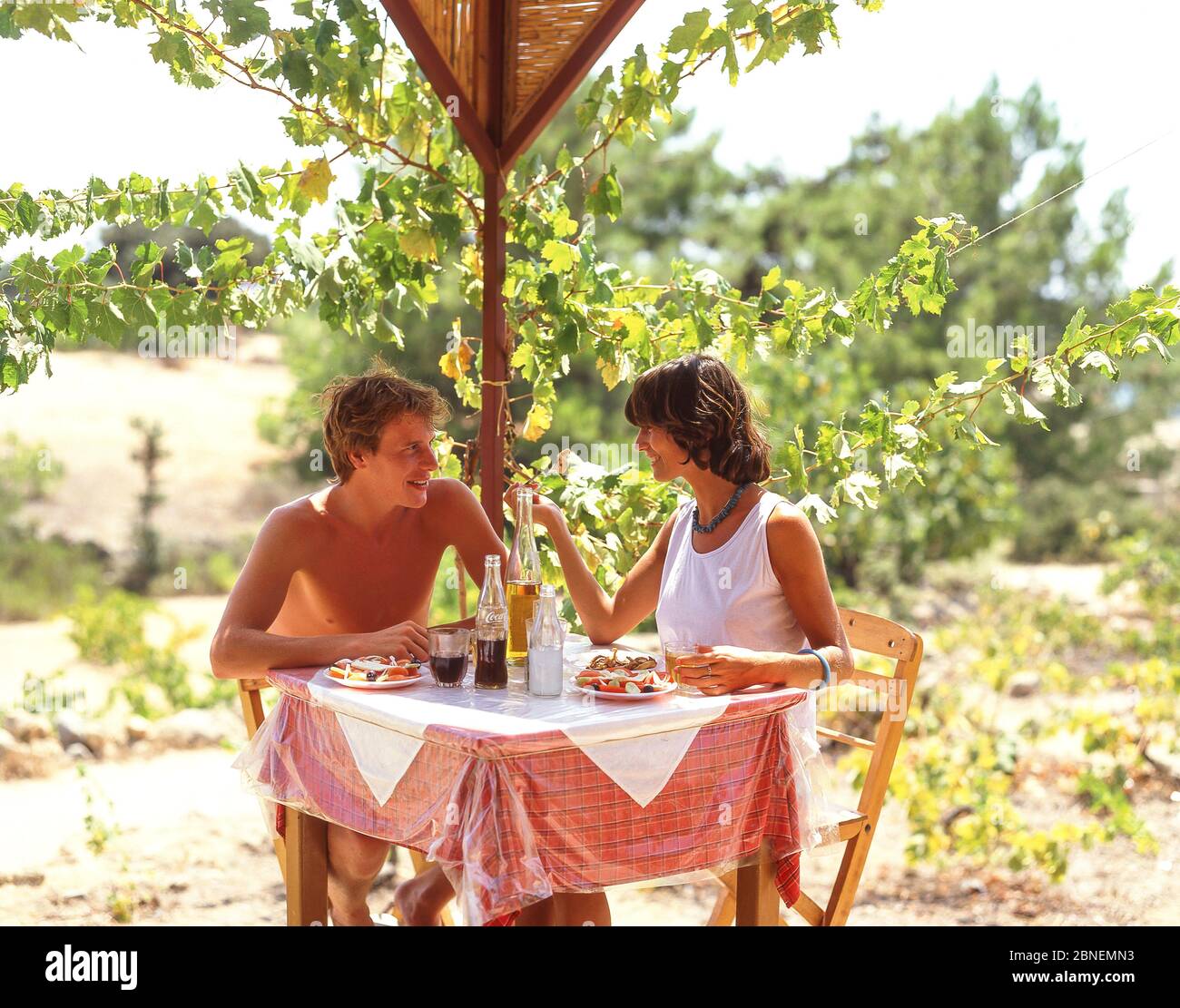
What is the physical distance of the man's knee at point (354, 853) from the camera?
84.4 inches

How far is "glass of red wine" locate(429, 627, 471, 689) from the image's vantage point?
6.50ft

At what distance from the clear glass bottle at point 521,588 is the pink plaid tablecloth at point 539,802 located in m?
0.42

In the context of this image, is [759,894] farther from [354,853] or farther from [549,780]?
[354,853]

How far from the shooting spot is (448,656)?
199 cm

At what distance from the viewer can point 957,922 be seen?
3.67 m

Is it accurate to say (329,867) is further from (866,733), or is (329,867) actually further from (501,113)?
(866,733)

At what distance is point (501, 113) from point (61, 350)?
14.8 m

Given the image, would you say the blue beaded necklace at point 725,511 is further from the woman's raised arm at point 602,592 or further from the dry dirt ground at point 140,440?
the dry dirt ground at point 140,440

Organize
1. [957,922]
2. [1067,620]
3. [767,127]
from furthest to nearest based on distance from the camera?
[767,127] → [1067,620] → [957,922]

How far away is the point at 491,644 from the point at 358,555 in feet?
1.74

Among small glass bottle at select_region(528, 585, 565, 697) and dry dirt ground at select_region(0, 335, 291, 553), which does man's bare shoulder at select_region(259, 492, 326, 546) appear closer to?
small glass bottle at select_region(528, 585, 565, 697)

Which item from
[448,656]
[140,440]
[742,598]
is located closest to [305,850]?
[448,656]

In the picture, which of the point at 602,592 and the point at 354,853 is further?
the point at 602,592
